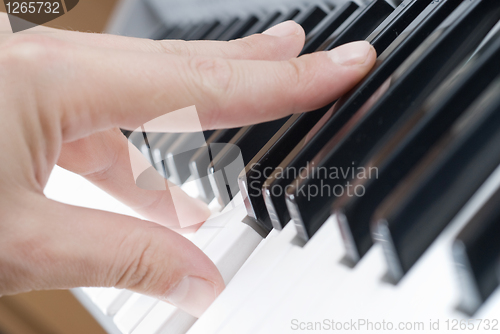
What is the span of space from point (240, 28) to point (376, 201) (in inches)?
31.8

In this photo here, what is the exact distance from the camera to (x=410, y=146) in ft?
1.37

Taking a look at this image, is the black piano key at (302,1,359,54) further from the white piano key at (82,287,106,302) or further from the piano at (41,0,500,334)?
the white piano key at (82,287,106,302)

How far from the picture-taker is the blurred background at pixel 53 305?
1572 mm

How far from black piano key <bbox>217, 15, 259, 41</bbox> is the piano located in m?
0.36

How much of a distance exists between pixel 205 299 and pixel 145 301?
0.64ft

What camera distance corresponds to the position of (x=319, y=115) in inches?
23.5

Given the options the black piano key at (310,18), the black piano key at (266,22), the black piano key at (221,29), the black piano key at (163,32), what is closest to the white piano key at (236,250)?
the black piano key at (310,18)

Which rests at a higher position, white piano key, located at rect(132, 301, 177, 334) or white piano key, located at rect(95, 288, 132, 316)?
white piano key, located at rect(132, 301, 177, 334)

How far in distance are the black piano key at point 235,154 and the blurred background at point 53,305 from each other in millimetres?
1107

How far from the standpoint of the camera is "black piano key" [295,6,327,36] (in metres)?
0.89

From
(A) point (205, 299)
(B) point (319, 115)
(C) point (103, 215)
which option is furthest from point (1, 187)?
(B) point (319, 115)

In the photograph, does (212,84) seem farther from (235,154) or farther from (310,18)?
(310,18)

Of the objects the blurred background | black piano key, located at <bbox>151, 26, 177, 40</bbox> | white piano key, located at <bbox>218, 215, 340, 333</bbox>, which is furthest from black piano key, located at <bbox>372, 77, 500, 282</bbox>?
the blurred background

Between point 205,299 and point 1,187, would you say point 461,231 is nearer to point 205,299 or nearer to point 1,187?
point 205,299
